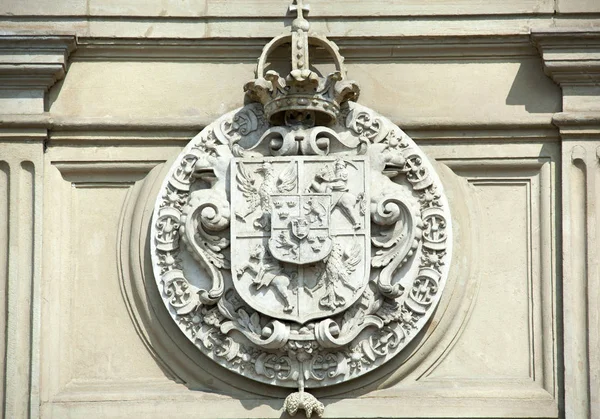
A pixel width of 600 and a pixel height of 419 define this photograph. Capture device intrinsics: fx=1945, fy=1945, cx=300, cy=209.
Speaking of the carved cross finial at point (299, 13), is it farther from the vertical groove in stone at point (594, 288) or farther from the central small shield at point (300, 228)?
the vertical groove in stone at point (594, 288)

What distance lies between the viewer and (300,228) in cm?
932

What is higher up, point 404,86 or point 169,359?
point 404,86

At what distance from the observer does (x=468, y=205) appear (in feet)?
31.5

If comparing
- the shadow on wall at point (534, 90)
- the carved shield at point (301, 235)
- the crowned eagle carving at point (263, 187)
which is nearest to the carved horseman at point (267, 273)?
the carved shield at point (301, 235)

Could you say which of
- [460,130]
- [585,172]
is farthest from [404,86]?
[585,172]

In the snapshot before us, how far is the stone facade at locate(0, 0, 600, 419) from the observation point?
9367mm

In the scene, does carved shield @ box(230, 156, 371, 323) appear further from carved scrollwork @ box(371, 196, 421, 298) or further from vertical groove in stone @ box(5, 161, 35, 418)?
vertical groove in stone @ box(5, 161, 35, 418)

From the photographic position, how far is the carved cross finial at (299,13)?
962 centimetres

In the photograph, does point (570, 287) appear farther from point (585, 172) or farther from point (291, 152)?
point (291, 152)

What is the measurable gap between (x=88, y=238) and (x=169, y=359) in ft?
2.40

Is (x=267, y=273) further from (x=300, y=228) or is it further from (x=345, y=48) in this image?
(x=345, y=48)

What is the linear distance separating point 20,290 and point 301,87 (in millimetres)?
1690

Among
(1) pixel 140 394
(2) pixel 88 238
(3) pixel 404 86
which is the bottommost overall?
(1) pixel 140 394

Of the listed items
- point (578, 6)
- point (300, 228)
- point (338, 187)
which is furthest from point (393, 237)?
point (578, 6)
